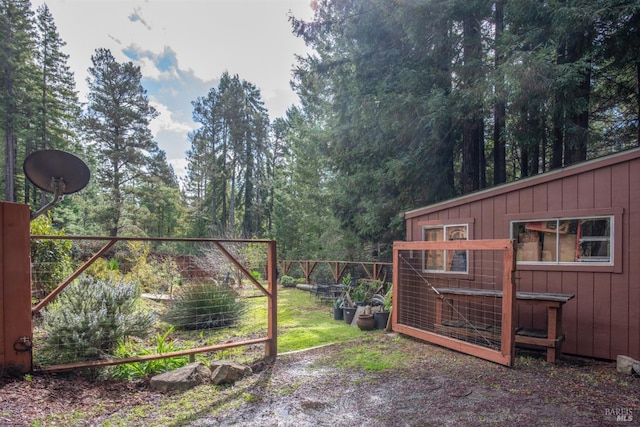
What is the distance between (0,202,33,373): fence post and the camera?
265 centimetres

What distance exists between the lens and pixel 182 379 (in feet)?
9.95

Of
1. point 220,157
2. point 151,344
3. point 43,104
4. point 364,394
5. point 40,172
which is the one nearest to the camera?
point 364,394

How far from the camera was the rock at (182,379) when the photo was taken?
3000 mm

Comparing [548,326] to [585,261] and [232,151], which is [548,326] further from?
[232,151]

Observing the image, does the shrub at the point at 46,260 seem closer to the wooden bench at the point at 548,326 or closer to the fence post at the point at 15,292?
the fence post at the point at 15,292

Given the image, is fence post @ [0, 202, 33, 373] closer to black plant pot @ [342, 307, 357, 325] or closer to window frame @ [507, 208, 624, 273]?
black plant pot @ [342, 307, 357, 325]

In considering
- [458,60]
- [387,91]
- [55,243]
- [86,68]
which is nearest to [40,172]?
[55,243]

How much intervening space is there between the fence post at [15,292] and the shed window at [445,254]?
5.45 metres

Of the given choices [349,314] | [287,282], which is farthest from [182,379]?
[287,282]

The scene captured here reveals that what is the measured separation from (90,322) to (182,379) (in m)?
1.23

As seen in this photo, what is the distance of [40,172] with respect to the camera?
339cm

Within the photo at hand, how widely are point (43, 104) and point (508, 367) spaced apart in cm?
2401

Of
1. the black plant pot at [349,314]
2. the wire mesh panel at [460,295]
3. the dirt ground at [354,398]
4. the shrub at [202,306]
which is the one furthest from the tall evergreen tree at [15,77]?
the wire mesh panel at [460,295]

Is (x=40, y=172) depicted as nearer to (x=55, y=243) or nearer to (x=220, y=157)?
(x=55, y=243)
